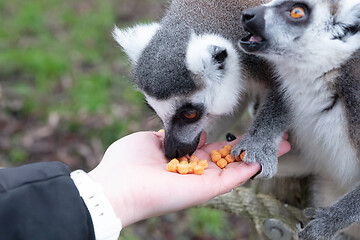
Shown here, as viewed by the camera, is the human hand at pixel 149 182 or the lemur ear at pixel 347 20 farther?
the lemur ear at pixel 347 20

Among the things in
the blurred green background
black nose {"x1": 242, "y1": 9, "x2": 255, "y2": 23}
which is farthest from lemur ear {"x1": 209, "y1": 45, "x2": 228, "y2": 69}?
the blurred green background

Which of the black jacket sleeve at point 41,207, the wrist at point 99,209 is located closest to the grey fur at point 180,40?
the wrist at point 99,209

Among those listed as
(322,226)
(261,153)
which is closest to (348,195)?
(322,226)

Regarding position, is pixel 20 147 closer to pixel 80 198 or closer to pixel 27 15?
pixel 27 15

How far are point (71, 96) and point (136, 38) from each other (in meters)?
2.68

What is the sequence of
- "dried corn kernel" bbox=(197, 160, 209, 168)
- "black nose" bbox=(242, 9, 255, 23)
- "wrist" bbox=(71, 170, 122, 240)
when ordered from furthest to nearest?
"dried corn kernel" bbox=(197, 160, 209, 168) → "black nose" bbox=(242, 9, 255, 23) → "wrist" bbox=(71, 170, 122, 240)

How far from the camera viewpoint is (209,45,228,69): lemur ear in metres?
2.47

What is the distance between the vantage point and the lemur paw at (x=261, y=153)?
2482 millimetres

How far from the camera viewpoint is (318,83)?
7.87ft

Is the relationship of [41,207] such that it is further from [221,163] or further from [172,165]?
[221,163]

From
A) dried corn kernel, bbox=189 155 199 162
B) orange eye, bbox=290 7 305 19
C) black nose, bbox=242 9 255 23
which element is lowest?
dried corn kernel, bbox=189 155 199 162

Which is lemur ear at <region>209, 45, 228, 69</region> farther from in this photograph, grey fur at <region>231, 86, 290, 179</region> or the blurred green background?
the blurred green background

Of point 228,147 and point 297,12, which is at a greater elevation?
point 297,12

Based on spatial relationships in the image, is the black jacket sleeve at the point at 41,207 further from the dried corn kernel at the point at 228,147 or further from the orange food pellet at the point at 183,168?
the dried corn kernel at the point at 228,147
